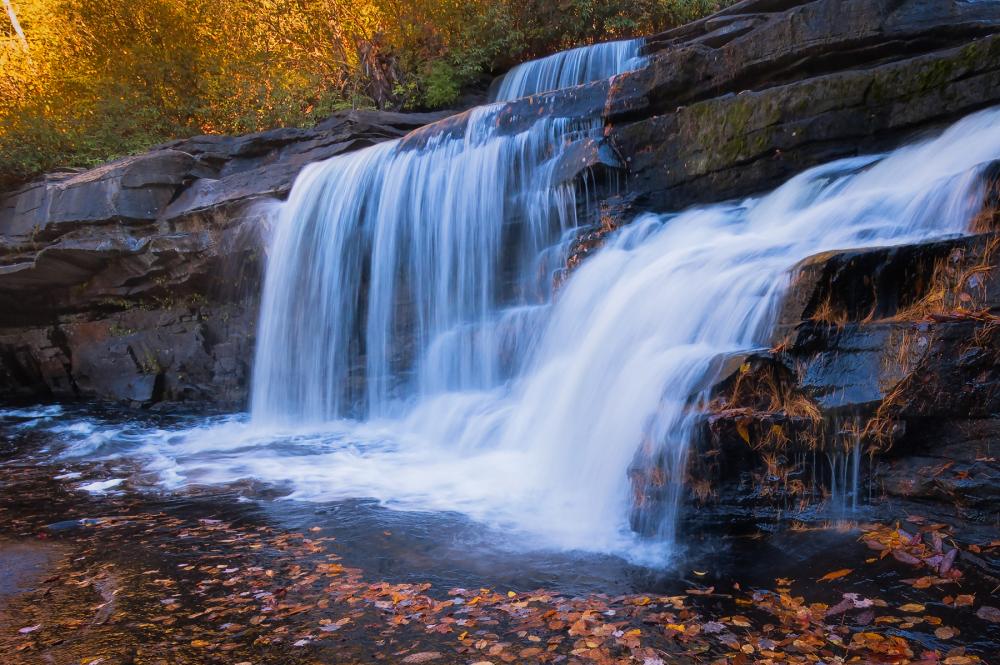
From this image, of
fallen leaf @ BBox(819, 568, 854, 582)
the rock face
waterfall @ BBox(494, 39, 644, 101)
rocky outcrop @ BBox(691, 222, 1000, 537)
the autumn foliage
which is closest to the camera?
fallen leaf @ BBox(819, 568, 854, 582)

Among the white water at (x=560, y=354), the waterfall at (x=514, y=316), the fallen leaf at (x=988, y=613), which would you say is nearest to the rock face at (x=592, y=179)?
the waterfall at (x=514, y=316)

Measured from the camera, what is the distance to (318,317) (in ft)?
38.9

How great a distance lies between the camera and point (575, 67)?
14.0 meters

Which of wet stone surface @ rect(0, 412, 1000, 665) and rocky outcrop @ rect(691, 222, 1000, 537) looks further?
rocky outcrop @ rect(691, 222, 1000, 537)

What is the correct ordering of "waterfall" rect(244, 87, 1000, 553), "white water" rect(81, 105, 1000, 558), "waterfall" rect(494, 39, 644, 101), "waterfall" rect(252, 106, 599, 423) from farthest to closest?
"waterfall" rect(494, 39, 644, 101)
"waterfall" rect(252, 106, 599, 423)
"waterfall" rect(244, 87, 1000, 553)
"white water" rect(81, 105, 1000, 558)

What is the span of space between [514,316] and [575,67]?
280 inches

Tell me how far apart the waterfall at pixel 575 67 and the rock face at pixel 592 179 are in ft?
2.70

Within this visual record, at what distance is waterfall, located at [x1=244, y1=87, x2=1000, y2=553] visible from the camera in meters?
5.98

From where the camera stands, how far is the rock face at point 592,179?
7.62m

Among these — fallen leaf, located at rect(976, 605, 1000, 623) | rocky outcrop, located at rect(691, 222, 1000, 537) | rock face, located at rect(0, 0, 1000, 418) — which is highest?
rock face, located at rect(0, 0, 1000, 418)

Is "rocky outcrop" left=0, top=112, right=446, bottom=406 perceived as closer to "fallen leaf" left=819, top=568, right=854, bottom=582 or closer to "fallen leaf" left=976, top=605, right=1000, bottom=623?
"fallen leaf" left=819, top=568, right=854, bottom=582

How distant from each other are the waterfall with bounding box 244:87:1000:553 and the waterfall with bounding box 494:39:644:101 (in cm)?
350

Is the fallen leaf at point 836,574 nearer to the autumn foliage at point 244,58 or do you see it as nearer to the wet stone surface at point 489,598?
the wet stone surface at point 489,598

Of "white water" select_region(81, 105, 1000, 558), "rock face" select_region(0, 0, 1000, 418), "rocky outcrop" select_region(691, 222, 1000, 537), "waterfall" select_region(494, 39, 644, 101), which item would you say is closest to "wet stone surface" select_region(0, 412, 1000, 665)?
"rocky outcrop" select_region(691, 222, 1000, 537)
